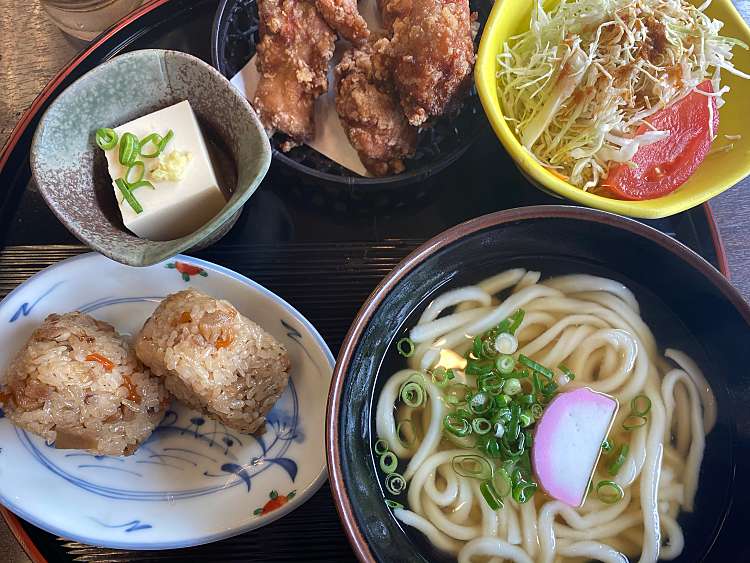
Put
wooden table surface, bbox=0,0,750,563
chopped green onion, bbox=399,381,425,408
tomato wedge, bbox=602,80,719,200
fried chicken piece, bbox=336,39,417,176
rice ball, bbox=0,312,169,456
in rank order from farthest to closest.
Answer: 1. wooden table surface, bbox=0,0,750,563
2. fried chicken piece, bbox=336,39,417,176
3. tomato wedge, bbox=602,80,719,200
4. chopped green onion, bbox=399,381,425,408
5. rice ball, bbox=0,312,169,456

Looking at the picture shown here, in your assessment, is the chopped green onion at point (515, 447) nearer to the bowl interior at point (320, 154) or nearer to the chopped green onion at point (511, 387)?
the chopped green onion at point (511, 387)

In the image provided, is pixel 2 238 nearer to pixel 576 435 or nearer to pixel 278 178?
pixel 278 178

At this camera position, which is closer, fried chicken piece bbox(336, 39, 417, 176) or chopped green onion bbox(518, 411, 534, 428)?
chopped green onion bbox(518, 411, 534, 428)

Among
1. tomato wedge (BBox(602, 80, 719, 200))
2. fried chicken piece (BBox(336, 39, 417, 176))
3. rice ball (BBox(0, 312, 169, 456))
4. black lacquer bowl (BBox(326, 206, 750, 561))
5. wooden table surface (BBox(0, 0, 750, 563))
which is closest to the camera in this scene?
black lacquer bowl (BBox(326, 206, 750, 561))

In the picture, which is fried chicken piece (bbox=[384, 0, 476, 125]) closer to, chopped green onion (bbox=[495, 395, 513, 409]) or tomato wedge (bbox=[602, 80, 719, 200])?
tomato wedge (bbox=[602, 80, 719, 200])

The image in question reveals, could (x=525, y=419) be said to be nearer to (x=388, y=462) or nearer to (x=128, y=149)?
(x=388, y=462)

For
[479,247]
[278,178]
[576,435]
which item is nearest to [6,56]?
[278,178]

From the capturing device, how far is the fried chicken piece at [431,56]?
1.76 metres

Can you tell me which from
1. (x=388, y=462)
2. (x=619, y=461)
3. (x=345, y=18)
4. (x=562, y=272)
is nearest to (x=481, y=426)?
(x=388, y=462)

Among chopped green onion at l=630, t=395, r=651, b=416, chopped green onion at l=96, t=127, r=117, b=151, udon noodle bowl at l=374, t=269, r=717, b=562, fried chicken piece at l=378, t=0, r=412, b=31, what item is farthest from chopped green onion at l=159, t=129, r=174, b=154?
chopped green onion at l=630, t=395, r=651, b=416

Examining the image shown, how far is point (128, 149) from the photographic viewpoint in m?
1.70

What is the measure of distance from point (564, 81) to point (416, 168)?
0.51 meters

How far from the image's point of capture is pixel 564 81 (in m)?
1.75

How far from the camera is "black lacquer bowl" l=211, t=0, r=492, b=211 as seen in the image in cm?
182
